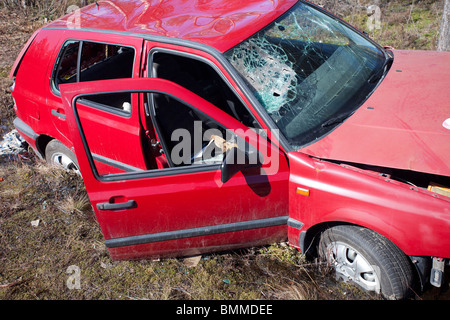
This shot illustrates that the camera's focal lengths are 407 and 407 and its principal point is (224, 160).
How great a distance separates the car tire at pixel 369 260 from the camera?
8.51 ft

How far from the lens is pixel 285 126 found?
2779 millimetres

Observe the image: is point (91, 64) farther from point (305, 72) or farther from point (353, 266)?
point (353, 266)

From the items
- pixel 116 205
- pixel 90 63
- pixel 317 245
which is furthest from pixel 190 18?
Answer: pixel 317 245

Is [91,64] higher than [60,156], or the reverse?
[91,64]

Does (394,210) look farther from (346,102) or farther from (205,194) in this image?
(205,194)

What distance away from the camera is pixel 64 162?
171 inches

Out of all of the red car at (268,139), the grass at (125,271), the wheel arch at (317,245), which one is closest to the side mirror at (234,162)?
the red car at (268,139)

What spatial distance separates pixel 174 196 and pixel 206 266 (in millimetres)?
760

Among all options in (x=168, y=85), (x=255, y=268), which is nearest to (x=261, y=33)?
(x=168, y=85)

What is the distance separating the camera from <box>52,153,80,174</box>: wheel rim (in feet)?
14.0

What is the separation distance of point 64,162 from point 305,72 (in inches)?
107

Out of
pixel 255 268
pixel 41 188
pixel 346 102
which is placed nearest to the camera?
pixel 346 102

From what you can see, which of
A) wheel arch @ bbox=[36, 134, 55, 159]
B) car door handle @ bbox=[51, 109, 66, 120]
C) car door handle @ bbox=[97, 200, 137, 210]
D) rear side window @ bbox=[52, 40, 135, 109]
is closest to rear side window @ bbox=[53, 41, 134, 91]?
rear side window @ bbox=[52, 40, 135, 109]

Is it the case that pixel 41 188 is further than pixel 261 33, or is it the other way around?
pixel 41 188
